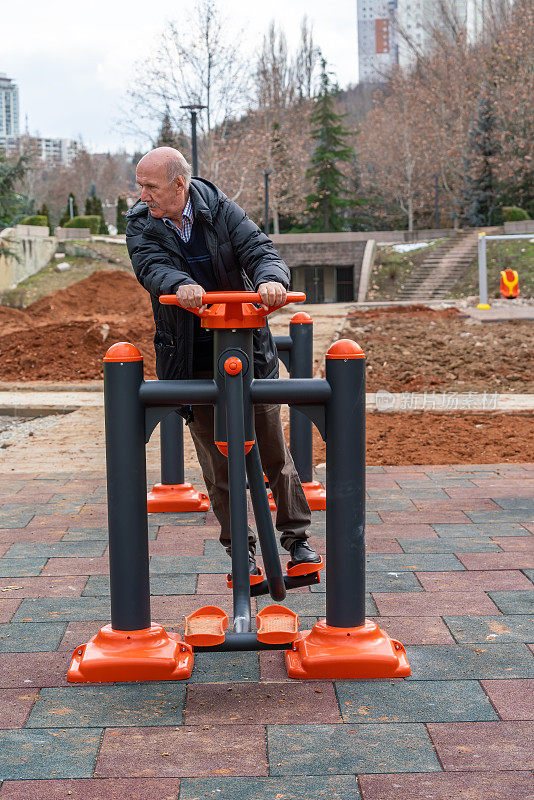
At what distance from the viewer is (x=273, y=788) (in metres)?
2.32

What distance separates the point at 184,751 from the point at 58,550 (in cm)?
220

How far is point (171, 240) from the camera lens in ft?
10.8

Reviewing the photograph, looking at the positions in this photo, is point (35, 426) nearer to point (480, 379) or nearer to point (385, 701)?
point (480, 379)

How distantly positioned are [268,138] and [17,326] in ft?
94.4

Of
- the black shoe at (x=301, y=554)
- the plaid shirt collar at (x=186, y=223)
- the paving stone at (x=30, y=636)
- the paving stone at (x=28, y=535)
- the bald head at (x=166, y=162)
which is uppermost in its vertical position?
the bald head at (x=166, y=162)

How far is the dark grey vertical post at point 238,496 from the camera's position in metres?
2.95

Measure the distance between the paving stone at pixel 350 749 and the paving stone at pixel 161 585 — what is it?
1.35 meters

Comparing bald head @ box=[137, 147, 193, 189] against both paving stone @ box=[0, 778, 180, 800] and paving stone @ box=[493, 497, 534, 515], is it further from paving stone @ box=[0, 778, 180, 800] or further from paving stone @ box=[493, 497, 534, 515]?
paving stone @ box=[493, 497, 534, 515]

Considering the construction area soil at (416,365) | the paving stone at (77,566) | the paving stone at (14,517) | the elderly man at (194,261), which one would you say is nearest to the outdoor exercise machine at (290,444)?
the paving stone at (14,517)

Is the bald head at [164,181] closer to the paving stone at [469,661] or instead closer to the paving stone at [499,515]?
the paving stone at [469,661]

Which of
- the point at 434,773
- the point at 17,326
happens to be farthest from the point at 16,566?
the point at 17,326

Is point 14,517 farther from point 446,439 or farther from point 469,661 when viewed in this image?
point 446,439

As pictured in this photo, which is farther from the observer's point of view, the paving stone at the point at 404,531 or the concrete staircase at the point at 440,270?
the concrete staircase at the point at 440,270

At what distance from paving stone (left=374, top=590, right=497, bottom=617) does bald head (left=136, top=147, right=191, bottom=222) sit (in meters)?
1.81
